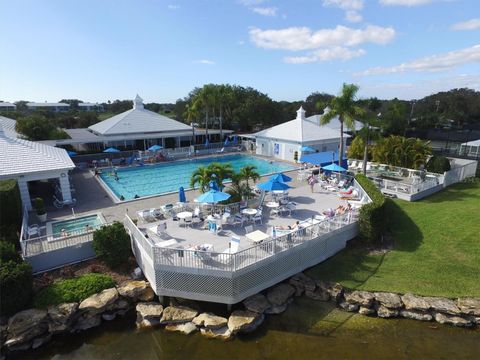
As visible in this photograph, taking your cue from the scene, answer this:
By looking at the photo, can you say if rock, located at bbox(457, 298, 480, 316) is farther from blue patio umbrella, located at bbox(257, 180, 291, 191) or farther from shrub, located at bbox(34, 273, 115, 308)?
shrub, located at bbox(34, 273, 115, 308)

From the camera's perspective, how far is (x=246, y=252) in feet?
40.5

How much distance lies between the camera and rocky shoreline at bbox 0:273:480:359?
1141 centimetres

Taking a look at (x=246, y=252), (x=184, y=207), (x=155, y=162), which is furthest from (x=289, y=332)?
(x=155, y=162)

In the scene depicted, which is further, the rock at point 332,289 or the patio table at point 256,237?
the patio table at point 256,237

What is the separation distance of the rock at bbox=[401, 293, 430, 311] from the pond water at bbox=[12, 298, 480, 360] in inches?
22.3

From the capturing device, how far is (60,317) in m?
11.6

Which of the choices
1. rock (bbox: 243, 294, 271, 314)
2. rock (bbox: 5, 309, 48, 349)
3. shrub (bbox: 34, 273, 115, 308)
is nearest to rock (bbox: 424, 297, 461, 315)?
rock (bbox: 243, 294, 271, 314)

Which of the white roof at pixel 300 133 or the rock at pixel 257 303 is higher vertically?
the white roof at pixel 300 133

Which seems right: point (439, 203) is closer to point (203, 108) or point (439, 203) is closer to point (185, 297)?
point (185, 297)

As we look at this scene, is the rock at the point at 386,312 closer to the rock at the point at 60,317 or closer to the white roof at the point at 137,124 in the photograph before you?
the rock at the point at 60,317

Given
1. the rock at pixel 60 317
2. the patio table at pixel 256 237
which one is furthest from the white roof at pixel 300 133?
the rock at pixel 60 317

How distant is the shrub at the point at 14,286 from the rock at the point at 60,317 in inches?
42.9

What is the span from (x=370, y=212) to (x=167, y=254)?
10.2m

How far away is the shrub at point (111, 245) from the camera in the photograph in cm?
1396
